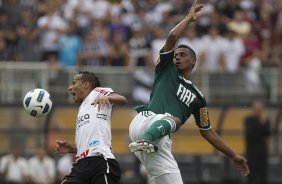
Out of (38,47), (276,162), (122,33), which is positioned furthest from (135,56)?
(276,162)

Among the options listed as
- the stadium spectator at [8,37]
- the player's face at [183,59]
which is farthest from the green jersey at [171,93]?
the stadium spectator at [8,37]

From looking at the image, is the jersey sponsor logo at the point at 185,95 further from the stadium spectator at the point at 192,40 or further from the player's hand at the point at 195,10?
the stadium spectator at the point at 192,40

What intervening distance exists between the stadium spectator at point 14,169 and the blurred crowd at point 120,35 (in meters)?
2.73

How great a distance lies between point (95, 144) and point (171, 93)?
1169mm

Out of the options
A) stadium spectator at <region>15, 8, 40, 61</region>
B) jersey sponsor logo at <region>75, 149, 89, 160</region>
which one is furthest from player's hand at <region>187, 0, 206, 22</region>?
stadium spectator at <region>15, 8, 40, 61</region>

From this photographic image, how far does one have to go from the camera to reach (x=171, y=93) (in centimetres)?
1235

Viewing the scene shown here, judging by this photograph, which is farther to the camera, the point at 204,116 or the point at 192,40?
the point at 192,40

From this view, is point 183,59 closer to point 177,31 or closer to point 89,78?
point 177,31

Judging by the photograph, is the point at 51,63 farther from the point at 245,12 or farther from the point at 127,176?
the point at 245,12

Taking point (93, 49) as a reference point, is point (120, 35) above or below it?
above

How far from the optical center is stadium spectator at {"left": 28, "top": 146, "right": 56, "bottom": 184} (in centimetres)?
2184

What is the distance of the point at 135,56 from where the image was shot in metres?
24.3

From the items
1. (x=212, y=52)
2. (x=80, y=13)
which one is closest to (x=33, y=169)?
(x=80, y=13)

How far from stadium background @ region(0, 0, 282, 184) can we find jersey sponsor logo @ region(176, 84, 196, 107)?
1019 cm
